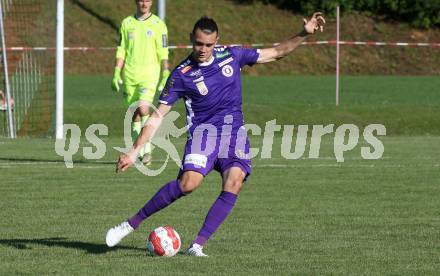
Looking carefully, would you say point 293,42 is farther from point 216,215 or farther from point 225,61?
point 216,215

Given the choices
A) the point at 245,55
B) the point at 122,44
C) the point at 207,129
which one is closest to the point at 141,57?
the point at 122,44

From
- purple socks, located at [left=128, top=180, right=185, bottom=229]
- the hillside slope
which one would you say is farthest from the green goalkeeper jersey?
the hillside slope

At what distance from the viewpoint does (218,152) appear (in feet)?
26.8

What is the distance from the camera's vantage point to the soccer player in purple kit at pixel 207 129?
7.98m

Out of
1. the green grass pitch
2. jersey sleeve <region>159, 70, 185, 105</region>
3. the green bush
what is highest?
the green bush

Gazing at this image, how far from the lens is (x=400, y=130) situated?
22203 mm

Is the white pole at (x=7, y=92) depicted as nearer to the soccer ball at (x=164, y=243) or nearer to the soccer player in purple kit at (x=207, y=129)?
the soccer player in purple kit at (x=207, y=129)

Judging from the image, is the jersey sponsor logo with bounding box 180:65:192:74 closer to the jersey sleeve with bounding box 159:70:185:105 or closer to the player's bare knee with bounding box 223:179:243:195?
the jersey sleeve with bounding box 159:70:185:105

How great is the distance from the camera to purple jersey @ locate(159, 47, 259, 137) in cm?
809

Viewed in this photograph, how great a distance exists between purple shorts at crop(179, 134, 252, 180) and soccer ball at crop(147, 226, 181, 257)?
1.51 ft

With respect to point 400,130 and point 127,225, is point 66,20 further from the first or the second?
point 127,225

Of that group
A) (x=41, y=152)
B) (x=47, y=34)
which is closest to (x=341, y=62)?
(x=47, y=34)

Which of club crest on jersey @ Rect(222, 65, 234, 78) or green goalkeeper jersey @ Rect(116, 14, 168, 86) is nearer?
club crest on jersey @ Rect(222, 65, 234, 78)

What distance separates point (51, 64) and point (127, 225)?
16952mm
